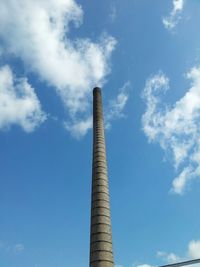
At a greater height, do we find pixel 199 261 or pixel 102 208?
pixel 102 208

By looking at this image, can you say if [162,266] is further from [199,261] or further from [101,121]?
[101,121]

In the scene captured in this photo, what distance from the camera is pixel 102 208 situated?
537 inches

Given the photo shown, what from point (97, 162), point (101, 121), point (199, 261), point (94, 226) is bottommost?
point (199, 261)

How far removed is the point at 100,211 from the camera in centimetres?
1350

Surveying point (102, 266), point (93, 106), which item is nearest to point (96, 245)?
point (102, 266)

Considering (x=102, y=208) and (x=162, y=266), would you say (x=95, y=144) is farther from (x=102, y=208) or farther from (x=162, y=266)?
(x=162, y=266)

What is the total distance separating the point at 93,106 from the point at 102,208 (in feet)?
23.7

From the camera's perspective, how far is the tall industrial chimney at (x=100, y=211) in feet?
40.7

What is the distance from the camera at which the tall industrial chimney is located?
12.4 m

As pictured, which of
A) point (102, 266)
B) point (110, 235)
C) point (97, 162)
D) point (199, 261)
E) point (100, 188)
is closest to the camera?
point (199, 261)

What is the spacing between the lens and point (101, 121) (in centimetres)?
1773

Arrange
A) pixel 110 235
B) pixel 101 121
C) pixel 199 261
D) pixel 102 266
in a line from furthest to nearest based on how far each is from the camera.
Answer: pixel 101 121 → pixel 110 235 → pixel 102 266 → pixel 199 261

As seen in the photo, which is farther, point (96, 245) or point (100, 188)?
point (100, 188)

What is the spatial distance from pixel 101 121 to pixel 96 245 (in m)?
7.31
